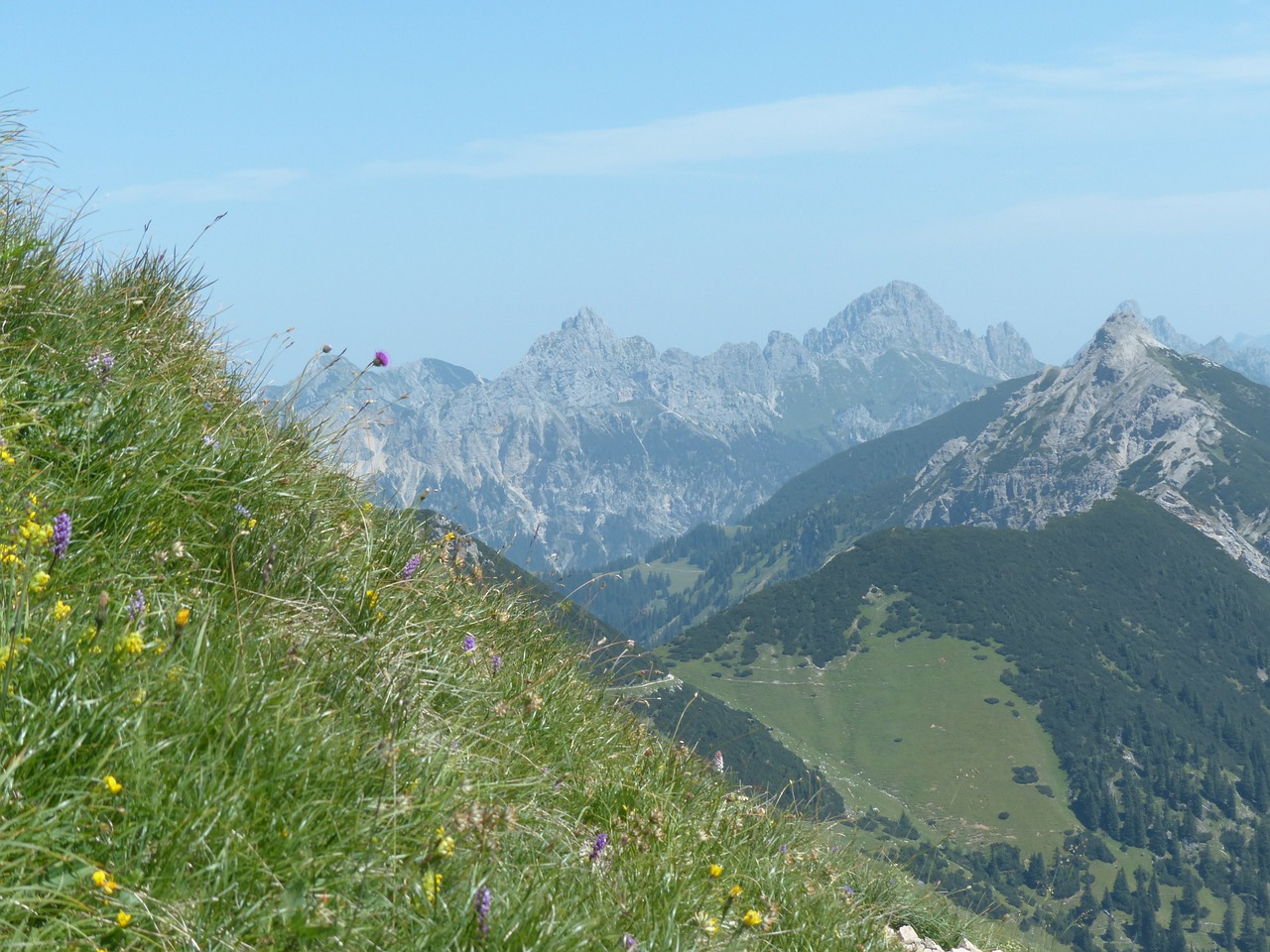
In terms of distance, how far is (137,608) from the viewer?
13.8 feet

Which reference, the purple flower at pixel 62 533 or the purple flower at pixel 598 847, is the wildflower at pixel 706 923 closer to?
the purple flower at pixel 598 847

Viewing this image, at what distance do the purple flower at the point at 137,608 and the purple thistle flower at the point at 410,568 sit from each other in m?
2.57

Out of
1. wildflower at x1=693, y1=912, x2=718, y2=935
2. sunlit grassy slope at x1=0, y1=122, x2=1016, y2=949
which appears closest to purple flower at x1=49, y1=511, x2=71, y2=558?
sunlit grassy slope at x1=0, y1=122, x2=1016, y2=949

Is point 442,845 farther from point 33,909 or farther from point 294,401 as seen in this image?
point 294,401

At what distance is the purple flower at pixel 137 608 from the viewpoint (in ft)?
13.5

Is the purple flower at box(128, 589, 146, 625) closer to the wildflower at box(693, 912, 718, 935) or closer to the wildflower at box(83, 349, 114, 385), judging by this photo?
the wildflower at box(83, 349, 114, 385)

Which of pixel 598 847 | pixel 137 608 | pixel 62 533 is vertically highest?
pixel 62 533

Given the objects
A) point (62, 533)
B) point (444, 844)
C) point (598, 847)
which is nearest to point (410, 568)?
point (598, 847)

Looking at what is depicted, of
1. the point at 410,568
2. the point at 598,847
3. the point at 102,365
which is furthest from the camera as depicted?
the point at 410,568

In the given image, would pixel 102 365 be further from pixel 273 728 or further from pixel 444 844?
pixel 444 844

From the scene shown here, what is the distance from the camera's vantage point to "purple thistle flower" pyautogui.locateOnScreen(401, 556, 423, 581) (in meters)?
6.83

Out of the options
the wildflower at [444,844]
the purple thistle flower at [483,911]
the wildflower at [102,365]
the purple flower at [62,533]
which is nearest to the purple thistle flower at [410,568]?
the wildflower at [102,365]

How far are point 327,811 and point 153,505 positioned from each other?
8.19 feet

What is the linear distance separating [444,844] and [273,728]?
0.80 meters
